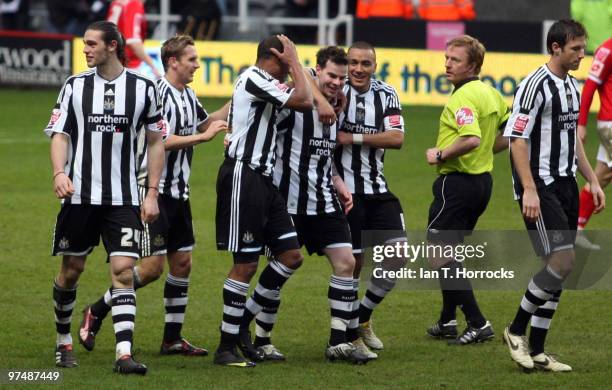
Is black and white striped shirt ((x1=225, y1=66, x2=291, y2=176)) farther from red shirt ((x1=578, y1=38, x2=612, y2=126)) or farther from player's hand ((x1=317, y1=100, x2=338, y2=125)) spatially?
red shirt ((x1=578, y1=38, x2=612, y2=126))

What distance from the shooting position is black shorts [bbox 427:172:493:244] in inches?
369

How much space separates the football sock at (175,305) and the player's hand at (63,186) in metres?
1.34

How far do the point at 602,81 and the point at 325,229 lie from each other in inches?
184

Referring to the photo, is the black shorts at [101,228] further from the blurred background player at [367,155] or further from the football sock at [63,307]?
the blurred background player at [367,155]

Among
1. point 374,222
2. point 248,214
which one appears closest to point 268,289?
point 248,214

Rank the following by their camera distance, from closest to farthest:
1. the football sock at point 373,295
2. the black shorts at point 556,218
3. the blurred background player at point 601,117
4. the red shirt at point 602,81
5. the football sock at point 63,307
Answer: the black shorts at point 556,218
the football sock at point 63,307
the football sock at point 373,295
the red shirt at point 602,81
the blurred background player at point 601,117

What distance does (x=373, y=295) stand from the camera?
9.35 m

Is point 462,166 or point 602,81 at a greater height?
point 602,81

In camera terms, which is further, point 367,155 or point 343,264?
point 367,155

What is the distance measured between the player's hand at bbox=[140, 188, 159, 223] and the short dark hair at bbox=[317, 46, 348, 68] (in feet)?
4.49

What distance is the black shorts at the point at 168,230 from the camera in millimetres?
8875

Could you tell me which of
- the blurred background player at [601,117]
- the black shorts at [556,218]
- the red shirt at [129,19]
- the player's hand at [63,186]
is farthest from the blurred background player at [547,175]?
the red shirt at [129,19]

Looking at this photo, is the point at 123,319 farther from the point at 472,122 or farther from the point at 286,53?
the point at 472,122

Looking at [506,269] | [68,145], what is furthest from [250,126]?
[506,269]
